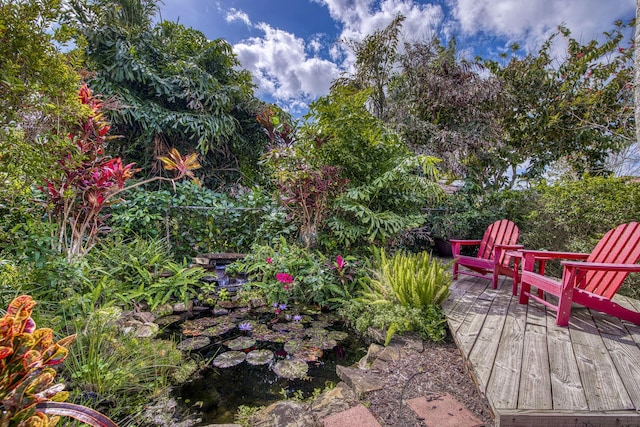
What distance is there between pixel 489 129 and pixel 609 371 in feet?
20.5

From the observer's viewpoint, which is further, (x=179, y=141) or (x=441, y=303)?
(x=179, y=141)

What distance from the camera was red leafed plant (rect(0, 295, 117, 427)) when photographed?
73 centimetres

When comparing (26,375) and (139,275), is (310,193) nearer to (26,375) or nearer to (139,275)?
(139,275)

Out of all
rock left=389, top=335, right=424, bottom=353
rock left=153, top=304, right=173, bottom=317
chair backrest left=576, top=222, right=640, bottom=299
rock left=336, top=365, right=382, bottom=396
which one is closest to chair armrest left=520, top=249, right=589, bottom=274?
chair backrest left=576, top=222, right=640, bottom=299

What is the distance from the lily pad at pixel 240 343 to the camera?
246 centimetres

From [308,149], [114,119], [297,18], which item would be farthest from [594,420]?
[114,119]

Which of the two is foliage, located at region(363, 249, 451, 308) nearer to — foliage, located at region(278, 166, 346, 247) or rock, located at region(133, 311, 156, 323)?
foliage, located at region(278, 166, 346, 247)

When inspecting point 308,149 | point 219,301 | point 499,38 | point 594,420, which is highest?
point 499,38

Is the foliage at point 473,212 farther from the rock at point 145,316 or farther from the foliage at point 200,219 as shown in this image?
the rock at point 145,316

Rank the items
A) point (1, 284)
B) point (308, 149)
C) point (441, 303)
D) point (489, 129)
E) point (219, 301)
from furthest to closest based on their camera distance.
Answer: point (489, 129)
point (308, 149)
point (219, 301)
point (441, 303)
point (1, 284)

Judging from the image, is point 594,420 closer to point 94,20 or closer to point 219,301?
point 219,301

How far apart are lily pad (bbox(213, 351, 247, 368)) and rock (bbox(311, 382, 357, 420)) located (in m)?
0.79

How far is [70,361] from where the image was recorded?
1735mm

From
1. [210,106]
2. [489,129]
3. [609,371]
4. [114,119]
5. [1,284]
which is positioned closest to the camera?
[609,371]
